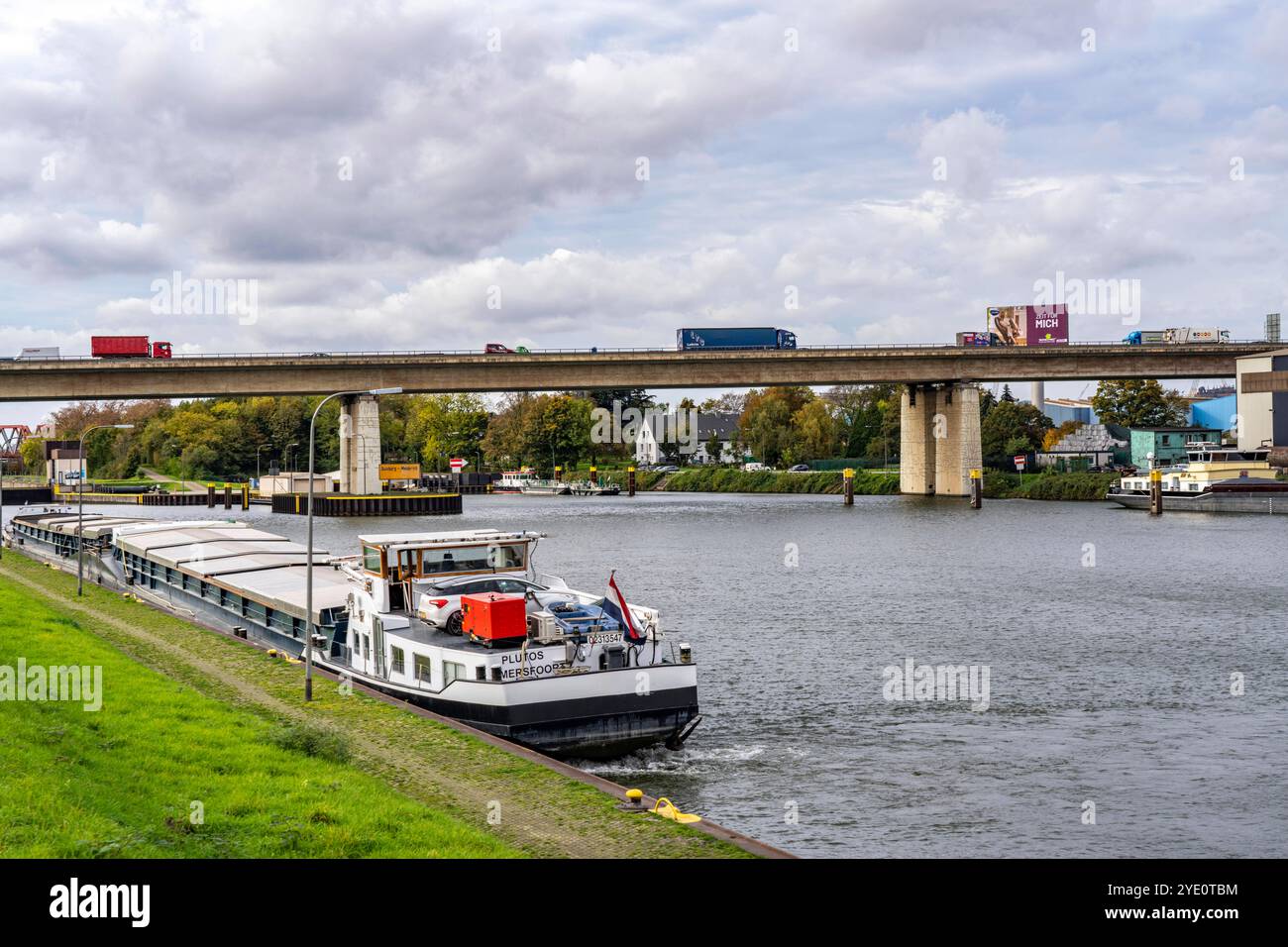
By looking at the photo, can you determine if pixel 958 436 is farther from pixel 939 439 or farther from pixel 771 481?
pixel 771 481

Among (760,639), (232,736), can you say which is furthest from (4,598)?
(760,639)

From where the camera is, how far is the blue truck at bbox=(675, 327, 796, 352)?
133 m

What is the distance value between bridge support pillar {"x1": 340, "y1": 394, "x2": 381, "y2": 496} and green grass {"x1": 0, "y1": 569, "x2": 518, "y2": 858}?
328ft

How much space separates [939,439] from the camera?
133 m

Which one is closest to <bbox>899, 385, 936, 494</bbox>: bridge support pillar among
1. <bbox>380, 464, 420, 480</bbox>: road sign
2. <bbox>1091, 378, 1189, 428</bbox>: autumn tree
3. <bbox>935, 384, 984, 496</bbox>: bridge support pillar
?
<bbox>935, 384, 984, 496</bbox>: bridge support pillar

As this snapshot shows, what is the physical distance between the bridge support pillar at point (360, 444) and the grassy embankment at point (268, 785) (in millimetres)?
95329

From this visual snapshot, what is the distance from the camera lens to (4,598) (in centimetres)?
3978

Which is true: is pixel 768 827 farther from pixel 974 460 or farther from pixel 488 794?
pixel 974 460

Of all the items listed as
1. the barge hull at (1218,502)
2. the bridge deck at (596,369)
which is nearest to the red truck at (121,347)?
the bridge deck at (596,369)

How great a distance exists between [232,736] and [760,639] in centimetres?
2334

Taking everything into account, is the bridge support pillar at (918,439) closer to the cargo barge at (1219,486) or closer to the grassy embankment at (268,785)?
the cargo barge at (1219,486)

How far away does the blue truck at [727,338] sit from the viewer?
133 meters

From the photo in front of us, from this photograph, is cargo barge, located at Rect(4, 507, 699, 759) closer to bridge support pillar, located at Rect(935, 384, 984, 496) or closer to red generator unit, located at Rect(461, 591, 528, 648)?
red generator unit, located at Rect(461, 591, 528, 648)
